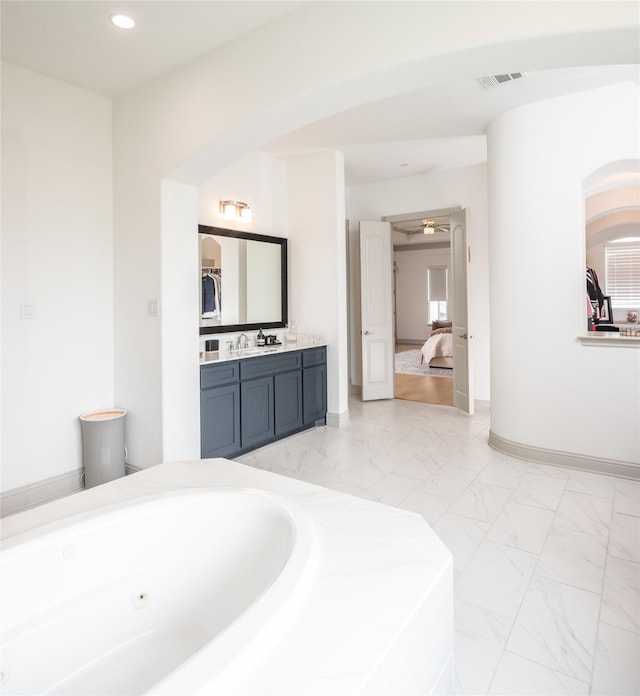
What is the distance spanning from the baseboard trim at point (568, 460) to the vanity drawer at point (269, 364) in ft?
6.53

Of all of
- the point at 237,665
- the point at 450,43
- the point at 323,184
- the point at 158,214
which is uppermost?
the point at 323,184

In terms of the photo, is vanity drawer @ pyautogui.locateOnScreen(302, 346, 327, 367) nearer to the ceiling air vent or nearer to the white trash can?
the white trash can

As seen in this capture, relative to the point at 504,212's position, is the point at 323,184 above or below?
above

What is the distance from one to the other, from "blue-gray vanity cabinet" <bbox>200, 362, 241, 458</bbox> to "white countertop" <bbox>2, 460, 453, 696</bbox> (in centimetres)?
158

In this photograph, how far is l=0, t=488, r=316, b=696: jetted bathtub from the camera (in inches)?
55.1

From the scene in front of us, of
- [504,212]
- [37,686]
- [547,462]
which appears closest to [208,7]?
[504,212]

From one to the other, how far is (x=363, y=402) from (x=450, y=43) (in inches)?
181

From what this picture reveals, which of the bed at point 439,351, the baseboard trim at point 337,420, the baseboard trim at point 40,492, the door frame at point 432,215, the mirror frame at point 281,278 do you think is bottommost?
the baseboard trim at point 40,492

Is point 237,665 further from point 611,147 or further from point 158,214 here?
point 611,147

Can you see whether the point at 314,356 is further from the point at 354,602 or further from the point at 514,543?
the point at 354,602

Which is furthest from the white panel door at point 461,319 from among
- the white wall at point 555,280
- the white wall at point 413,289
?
the white wall at point 413,289

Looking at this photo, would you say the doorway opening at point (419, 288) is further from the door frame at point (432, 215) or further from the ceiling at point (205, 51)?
the ceiling at point (205, 51)

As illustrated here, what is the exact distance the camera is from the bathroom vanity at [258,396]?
359cm

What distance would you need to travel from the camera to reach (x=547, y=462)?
3734 millimetres
